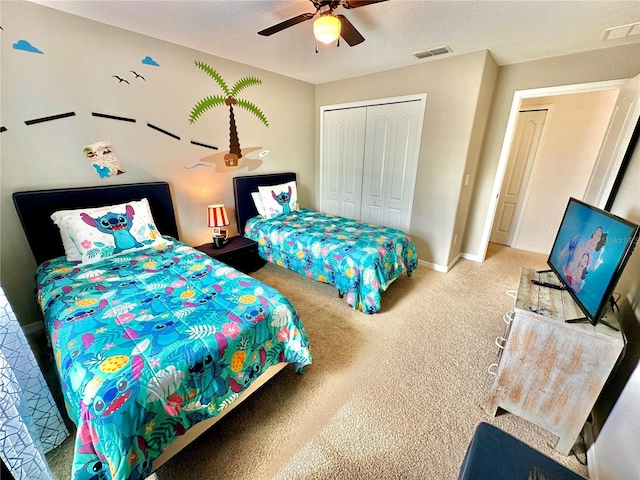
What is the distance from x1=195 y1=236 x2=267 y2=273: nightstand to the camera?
2746 millimetres

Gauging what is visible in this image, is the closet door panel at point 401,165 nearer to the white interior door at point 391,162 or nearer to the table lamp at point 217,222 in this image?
the white interior door at point 391,162

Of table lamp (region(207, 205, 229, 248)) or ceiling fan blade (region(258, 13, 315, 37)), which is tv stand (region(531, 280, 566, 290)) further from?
table lamp (region(207, 205, 229, 248))

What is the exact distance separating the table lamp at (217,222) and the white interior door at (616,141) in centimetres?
345

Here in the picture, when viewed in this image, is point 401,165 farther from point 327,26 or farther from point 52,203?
point 52,203

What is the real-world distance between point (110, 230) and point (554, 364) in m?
3.02

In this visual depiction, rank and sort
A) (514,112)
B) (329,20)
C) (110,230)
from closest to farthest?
(329,20) < (110,230) < (514,112)

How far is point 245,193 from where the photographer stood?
10.9 feet

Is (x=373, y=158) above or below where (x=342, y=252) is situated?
above

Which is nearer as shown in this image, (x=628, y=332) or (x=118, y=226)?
(x=628, y=332)

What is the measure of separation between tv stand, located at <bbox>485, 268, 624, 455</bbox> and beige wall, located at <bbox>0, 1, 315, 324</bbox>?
3.05m

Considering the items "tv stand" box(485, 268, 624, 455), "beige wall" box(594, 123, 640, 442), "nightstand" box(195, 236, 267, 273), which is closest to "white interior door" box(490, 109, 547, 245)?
"beige wall" box(594, 123, 640, 442)

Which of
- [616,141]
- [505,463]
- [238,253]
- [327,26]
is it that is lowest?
[238,253]

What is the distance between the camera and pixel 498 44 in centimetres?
236

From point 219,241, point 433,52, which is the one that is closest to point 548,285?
point 433,52
